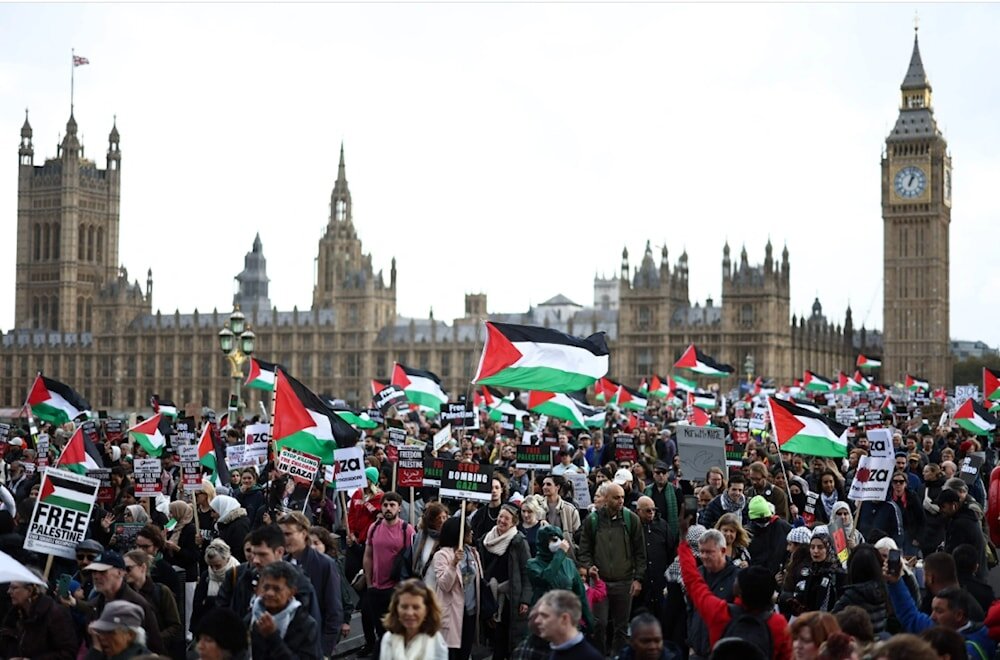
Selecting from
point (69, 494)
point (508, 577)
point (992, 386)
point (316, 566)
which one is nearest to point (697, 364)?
point (992, 386)

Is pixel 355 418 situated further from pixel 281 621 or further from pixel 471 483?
pixel 281 621

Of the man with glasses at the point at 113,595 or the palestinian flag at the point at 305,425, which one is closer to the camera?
the man with glasses at the point at 113,595

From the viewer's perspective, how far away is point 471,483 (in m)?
10.6

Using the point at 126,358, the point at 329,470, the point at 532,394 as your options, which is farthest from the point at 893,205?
the point at 329,470

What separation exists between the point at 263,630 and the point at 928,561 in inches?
134

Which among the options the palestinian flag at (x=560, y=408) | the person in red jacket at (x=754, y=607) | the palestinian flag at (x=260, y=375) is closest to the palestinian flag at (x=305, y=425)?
the person in red jacket at (x=754, y=607)

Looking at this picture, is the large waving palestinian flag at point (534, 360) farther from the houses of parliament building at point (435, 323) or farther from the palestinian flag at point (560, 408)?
the houses of parliament building at point (435, 323)

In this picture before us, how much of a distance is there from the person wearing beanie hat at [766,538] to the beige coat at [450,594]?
2112 mm

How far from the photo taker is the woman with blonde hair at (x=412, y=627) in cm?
657

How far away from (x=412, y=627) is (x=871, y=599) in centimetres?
247

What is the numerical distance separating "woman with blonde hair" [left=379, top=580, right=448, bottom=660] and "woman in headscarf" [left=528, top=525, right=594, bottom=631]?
271cm

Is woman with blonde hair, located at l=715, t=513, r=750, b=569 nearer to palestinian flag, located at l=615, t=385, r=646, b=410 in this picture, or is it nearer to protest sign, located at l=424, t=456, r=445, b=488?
protest sign, located at l=424, t=456, r=445, b=488

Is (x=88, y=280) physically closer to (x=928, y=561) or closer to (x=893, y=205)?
(x=893, y=205)

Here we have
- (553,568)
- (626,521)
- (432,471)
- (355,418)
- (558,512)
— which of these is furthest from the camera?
(355,418)
